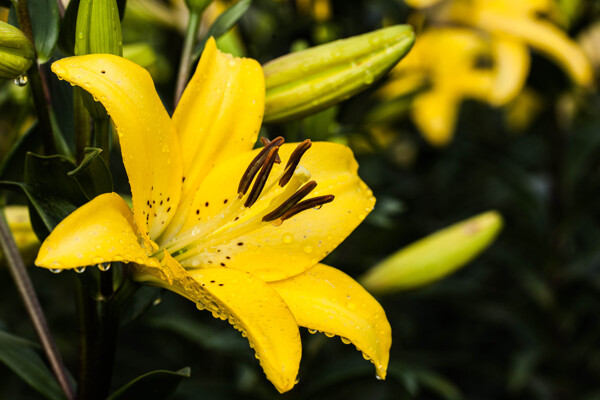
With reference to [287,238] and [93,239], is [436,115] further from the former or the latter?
[93,239]

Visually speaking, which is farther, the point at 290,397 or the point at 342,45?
the point at 290,397

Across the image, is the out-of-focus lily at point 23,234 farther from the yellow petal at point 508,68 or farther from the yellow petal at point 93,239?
the yellow petal at point 508,68

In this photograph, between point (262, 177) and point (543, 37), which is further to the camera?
point (543, 37)

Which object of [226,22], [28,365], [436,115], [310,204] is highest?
[226,22]

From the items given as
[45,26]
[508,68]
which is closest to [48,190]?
[45,26]

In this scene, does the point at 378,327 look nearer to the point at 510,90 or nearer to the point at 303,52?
the point at 303,52

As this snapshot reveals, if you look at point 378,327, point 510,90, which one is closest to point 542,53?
point 510,90

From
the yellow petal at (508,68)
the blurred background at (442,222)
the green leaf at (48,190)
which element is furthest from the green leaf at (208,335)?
the yellow petal at (508,68)
